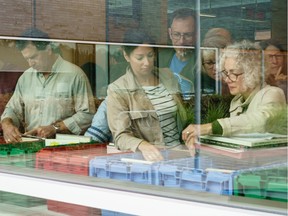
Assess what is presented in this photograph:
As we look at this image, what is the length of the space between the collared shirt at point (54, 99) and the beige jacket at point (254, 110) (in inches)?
46.1

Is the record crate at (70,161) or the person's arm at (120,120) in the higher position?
the person's arm at (120,120)

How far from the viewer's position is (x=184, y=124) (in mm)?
Result: 2930

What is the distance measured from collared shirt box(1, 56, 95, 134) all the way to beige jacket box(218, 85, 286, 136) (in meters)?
1.17

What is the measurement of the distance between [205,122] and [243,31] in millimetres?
439

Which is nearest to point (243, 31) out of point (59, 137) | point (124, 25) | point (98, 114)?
point (124, 25)

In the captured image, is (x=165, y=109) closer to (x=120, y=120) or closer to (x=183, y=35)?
(x=120, y=120)

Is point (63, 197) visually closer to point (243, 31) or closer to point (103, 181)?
point (103, 181)

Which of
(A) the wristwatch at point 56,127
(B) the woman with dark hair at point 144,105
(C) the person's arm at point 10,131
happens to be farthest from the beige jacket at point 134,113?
(C) the person's arm at point 10,131

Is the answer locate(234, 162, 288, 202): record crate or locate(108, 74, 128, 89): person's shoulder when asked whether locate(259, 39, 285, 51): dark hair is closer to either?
locate(234, 162, 288, 202): record crate

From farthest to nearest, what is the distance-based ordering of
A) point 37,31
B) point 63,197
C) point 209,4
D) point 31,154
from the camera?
point 37,31
point 31,154
point 63,197
point 209,4

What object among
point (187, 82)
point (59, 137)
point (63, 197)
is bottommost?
point (63, 197)

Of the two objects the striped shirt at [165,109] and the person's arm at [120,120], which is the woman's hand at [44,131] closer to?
the person's arm at [120,120]

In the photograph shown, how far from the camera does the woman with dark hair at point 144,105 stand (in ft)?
9.88

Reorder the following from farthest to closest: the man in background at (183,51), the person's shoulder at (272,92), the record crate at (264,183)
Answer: the man in background at (183,51)
the person's shoulder at (272,92)
the record crate at (264,183)
